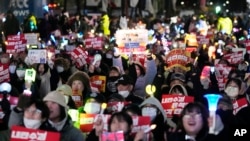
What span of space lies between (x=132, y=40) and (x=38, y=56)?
562cm

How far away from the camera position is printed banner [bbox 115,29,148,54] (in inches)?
762

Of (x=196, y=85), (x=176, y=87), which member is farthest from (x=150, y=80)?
(x=176, y=87)

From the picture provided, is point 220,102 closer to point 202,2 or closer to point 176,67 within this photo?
point 176,67

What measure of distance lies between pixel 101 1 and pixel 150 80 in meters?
28.7

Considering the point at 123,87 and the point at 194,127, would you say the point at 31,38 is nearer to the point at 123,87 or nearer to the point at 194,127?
the point at 123,87

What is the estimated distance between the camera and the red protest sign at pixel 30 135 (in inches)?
297

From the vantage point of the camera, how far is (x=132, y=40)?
20.0 metres

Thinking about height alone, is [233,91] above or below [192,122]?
above

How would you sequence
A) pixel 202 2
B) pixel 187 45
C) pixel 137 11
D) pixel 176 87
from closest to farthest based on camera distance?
pixel 176 87
pixel 187 45
pixel 137 11
pixel 202 2

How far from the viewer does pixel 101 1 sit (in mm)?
42875

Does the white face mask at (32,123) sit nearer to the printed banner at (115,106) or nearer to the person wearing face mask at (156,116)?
the person wearing face mask at (156,116)

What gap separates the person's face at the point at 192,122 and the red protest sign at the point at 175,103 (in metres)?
2.90

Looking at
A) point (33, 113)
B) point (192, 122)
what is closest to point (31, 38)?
point (33, 113)

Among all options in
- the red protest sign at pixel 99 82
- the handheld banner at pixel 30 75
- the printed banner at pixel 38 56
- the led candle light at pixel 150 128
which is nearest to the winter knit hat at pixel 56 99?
the led candle light at pixel 150 128
